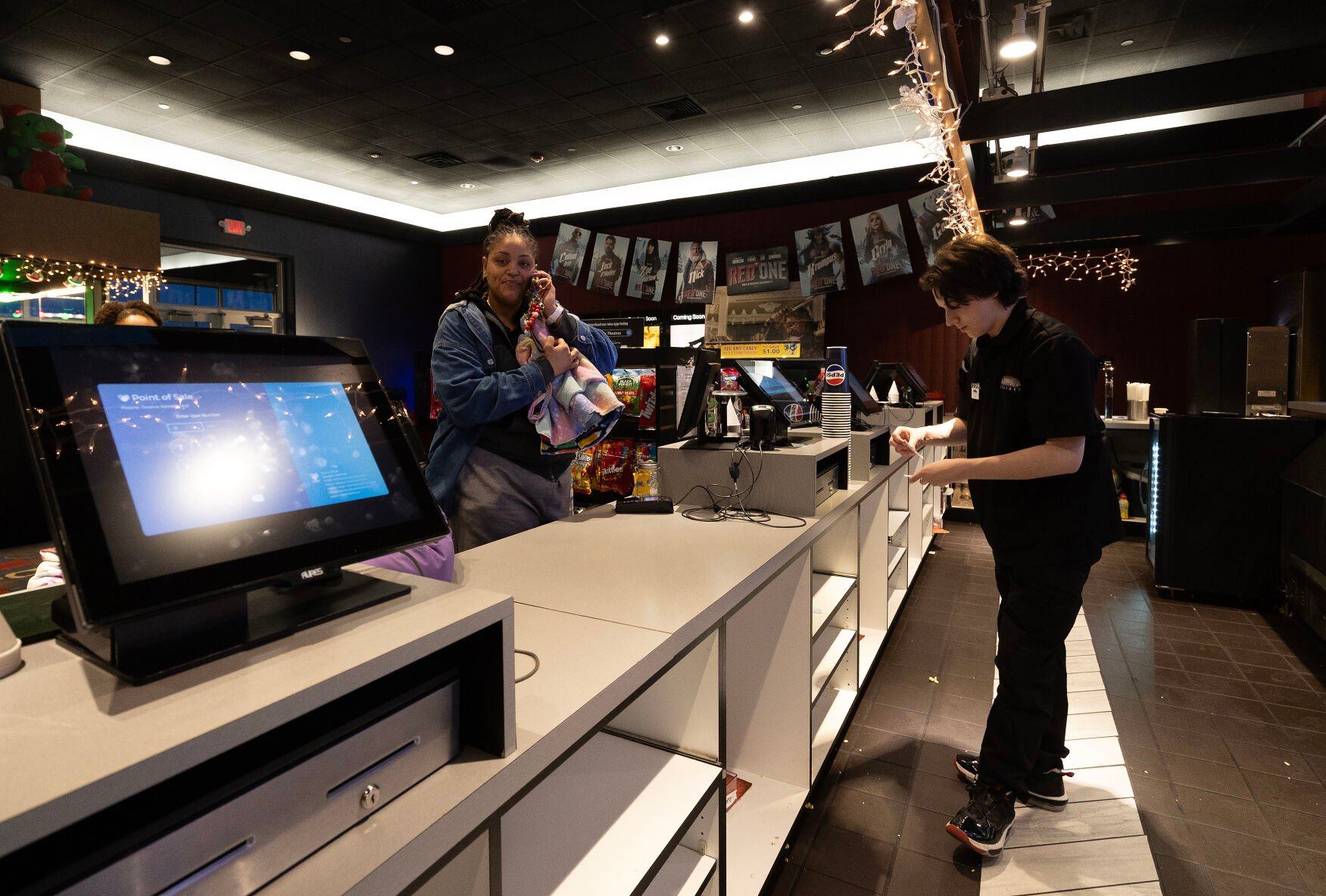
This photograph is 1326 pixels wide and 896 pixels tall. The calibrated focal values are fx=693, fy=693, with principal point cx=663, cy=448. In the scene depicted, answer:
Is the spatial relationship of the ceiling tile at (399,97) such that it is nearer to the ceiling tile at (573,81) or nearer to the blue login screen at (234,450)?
the ceiling tile at (573,81)

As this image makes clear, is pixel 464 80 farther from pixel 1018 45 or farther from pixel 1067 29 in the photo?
pixel 1067 29

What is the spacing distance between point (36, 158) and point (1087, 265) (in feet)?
24.7

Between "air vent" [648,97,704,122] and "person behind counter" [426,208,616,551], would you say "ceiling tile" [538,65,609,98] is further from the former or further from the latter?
"person behind counter" [426,208,616,551]

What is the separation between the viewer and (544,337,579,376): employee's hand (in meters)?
1.82

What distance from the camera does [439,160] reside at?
22.6 feet

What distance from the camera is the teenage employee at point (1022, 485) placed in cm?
174

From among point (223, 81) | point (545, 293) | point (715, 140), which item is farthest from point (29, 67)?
point (545, 293)

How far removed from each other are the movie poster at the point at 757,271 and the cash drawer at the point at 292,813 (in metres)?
6.89

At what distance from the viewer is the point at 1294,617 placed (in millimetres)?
3578

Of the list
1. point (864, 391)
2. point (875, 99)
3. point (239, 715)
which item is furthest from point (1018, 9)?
point (239, 715)

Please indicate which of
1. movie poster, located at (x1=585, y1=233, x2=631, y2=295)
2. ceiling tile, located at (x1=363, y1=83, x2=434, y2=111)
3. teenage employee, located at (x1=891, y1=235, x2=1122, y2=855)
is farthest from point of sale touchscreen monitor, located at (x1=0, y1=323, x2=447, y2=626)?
movie poster, located at (x1=585, y1=233, x2=631, y2=295)

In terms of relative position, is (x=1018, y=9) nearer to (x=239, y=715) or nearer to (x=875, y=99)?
(x=875, y=99)

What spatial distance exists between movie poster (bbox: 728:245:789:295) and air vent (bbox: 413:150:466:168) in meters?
2.96

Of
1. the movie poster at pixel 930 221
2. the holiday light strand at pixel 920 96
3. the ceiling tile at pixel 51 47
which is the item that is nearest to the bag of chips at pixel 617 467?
the holiday light strand at pixel 920 96
